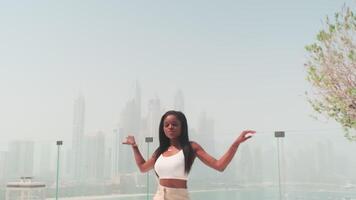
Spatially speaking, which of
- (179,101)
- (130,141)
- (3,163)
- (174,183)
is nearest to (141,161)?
(130,141)

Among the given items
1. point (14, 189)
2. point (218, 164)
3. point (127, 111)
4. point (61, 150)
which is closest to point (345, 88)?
point (218, 164)

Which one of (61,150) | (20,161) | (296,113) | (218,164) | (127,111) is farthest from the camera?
(127,111)

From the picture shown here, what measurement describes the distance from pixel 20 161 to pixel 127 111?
8099 mm

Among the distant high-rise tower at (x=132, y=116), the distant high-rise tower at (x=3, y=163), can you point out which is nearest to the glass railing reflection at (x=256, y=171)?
the distant high-rise tower at (x=3, y=163)

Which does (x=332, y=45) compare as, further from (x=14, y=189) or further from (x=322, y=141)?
(x=14, y=189)

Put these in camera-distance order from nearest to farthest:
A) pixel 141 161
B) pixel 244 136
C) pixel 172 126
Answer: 1. pixel 244 136
2. pixel 172 126
3. pixel 141 161

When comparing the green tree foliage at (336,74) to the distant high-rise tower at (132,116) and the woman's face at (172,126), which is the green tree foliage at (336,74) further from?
the distant high-rise tower at (132,116)

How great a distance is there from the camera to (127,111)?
19.2 m

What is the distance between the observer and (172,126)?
2.01 meters

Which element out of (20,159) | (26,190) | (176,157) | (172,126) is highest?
(172,126)

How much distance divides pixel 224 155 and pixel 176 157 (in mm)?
235

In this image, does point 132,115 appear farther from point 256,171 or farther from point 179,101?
point 256,171

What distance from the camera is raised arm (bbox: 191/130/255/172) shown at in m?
1.79

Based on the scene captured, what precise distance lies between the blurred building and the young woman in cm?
878
